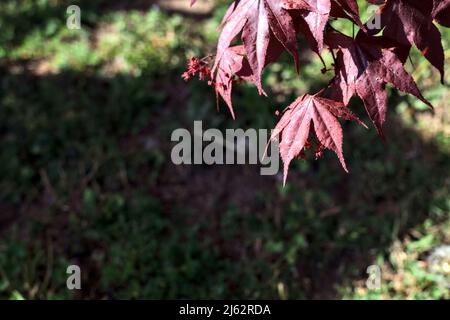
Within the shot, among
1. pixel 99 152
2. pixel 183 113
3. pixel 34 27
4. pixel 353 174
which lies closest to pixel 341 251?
pixel 353 174

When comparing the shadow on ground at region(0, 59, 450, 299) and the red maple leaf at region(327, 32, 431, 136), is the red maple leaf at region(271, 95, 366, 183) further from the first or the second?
the shadow on ground at region(0, 59, 450, 299)

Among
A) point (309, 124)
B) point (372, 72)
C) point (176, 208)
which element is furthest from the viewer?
point (176, 208)

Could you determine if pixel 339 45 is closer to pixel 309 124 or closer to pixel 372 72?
pixel 372 72

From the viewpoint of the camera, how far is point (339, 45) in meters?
1.65

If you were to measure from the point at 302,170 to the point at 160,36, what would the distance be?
215 cm

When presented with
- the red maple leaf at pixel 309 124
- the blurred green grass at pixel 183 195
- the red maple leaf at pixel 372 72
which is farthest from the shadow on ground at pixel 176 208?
the red maple leaf at pixel 372 72

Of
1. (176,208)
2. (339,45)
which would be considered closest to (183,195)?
(176,208)

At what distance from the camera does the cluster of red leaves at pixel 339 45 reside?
1.53 m

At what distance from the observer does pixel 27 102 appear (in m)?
4.73

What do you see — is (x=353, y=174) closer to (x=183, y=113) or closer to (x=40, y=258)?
(x=183, y=113)

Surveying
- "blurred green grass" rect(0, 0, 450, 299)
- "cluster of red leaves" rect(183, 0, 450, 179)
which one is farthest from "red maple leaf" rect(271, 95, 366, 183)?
"blurred green grass" rect(0, 0, 450, 299)

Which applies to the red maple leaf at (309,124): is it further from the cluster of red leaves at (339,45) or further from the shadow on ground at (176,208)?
the shadow on ground at (176,208)

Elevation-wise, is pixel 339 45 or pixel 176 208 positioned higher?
pixel 339 45

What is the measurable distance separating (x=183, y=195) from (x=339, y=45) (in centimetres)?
246
